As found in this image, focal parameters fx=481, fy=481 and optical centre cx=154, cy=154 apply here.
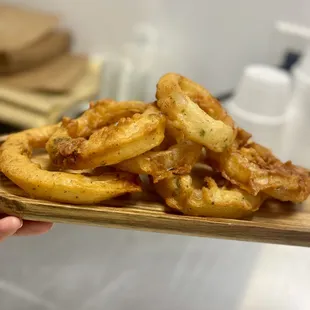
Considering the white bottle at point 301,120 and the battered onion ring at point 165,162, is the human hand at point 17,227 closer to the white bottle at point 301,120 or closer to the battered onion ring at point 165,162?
the battered onion ring at point 165,162

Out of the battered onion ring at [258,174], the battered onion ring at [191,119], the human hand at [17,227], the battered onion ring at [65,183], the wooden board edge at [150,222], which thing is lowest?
the human hand at [17,227]

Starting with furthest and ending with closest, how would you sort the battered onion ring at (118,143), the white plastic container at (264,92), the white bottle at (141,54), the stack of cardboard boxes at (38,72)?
the white bottle at (141,54), the stack of cardboard boxes at (38,72), the white plastic container at (264,92), the battered onion ring at (118,143)

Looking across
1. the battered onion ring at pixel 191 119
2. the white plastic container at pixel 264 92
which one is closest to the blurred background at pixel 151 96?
the white plastic container at pixel 264 92

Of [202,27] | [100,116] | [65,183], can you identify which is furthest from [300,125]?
[65,183]

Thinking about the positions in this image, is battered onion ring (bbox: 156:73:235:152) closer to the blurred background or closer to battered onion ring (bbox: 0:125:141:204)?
battered onion ring (bbox: 0:125:141:204)

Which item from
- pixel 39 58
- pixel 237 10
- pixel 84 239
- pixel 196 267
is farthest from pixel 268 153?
pixel 39 58

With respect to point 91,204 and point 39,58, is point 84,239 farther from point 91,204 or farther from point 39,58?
point 39,58

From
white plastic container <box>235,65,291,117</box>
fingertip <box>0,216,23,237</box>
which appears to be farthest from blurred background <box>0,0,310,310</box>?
fingertip <box>0,216,23,237</box>
